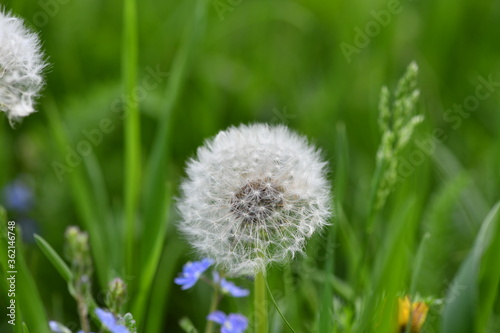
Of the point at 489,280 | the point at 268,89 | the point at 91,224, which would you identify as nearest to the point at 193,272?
the point at 489,280

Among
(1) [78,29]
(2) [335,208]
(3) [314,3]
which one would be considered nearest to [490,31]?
(3) [314,3]

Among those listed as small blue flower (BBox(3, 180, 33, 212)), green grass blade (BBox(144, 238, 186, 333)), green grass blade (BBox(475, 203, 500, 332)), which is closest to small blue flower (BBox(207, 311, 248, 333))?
green grass blade (BBox(475, 203, 500, 332))

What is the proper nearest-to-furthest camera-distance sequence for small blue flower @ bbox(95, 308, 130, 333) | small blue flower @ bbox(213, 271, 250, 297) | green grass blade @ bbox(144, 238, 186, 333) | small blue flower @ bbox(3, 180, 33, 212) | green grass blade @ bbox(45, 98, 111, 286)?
small blue flower @ bbox(95, 308, 130, 333) < small blue flower @ bbox(213, 271, 250, 297) < green grass blade @ bbox(144, 238, 186, 333) < green grass blade @ bbox(45, 98, 111, 286) < small blue flower @ bbox(3, 180, 33, 212)

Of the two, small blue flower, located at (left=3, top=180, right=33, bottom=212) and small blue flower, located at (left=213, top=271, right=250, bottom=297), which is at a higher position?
small blue flower, located at (left=3, top=180, right=33, bottom=212)

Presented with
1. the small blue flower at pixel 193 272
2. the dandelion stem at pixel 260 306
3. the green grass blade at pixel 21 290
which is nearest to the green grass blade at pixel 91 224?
the green grass blade at pixel 21 290

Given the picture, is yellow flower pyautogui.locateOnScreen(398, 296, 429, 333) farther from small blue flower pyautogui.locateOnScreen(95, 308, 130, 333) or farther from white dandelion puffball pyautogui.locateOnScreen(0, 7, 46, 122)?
white dandelion puffball pyautogui.locateOnScreen(0, 7, 46, 122)

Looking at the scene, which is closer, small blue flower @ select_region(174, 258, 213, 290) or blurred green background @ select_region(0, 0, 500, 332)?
small blue flower @ select_region(174, 258, 213, 290)

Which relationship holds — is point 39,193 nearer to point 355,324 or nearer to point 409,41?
point 355,324
